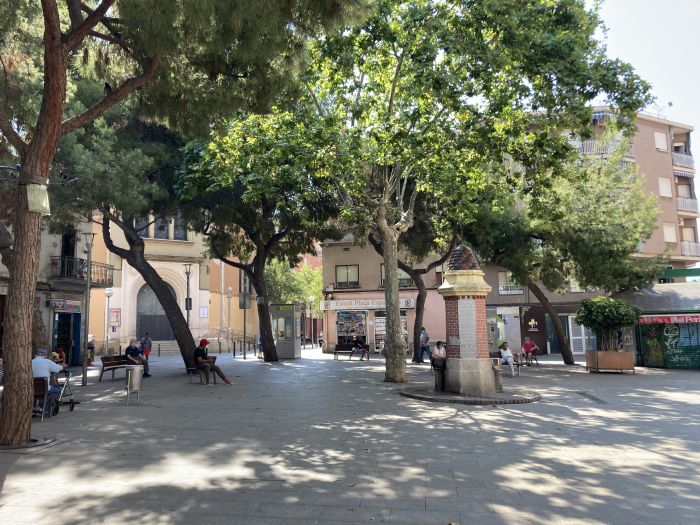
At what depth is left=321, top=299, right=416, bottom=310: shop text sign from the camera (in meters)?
33.9

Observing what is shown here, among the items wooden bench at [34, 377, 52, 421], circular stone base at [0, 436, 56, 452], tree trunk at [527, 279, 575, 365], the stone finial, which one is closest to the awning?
tree trunk at [527, 279, 575, 365]

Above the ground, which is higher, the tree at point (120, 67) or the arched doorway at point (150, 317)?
the tree at point (120, 67)

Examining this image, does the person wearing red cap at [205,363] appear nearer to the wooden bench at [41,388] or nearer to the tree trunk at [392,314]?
the tree trunk at [392,314]

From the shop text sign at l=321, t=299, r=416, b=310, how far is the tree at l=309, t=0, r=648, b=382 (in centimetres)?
1685

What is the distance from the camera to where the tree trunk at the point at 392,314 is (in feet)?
49.2

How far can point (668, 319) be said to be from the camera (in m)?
20.4

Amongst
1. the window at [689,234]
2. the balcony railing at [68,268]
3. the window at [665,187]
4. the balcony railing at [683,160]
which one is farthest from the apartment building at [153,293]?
the balcony railing at [683,160]

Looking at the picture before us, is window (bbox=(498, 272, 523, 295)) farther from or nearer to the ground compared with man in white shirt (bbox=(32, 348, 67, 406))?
farther from the ground

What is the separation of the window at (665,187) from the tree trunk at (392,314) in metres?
28.3

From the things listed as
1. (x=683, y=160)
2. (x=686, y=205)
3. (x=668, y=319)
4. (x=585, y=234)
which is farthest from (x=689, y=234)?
(x=585, y=234)

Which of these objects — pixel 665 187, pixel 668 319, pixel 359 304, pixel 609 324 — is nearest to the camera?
pixel 609 324

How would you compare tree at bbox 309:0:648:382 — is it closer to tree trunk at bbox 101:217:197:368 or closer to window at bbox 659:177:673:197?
tree trunk at bbox 101:217:197:368

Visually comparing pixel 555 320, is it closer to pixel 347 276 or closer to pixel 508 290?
pixel 508 290

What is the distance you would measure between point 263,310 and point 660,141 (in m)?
29.7
